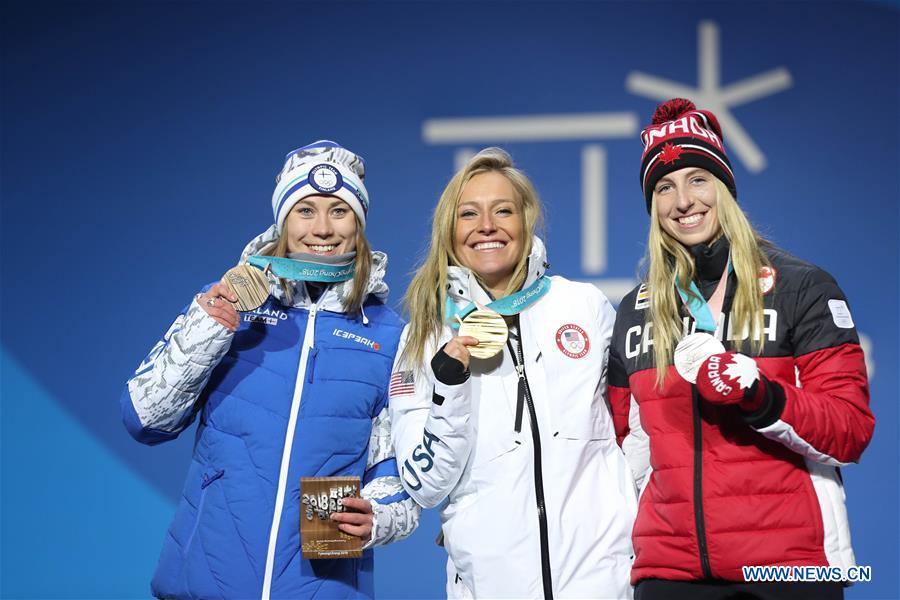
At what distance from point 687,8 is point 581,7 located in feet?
1.43

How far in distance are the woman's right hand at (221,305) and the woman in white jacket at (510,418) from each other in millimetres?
395

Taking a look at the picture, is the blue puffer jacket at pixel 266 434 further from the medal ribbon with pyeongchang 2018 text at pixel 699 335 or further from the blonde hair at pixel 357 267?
the medal ribbon with pyeongchang 2018 text at pixel 699 335

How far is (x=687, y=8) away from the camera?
12.7ft

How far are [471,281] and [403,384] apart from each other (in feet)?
0.95

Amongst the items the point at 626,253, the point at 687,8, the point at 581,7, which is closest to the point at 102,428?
the point at 626,253

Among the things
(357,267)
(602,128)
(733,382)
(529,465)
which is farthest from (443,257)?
(602,128)

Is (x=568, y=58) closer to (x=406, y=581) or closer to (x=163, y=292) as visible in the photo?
(x=163, y=292)

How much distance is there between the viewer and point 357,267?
7.46 feet

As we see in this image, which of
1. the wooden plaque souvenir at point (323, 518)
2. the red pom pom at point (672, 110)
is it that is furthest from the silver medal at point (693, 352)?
the wooden plaque souvenir at point (323, 518)

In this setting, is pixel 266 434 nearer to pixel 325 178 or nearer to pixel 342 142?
pixel 325 178

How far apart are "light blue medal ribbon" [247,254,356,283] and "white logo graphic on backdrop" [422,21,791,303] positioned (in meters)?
1.84

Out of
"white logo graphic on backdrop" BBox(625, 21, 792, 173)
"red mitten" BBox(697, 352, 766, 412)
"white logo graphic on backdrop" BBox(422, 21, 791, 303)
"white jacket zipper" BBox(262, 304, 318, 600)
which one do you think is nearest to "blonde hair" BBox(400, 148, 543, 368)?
"white jacket zipper" BBox(262, 304, 318, 600)

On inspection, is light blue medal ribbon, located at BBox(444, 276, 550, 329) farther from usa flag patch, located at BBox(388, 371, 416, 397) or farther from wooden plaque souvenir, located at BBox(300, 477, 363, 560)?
wooden plaque souvenir, located at BBox(300, 477, 363, 560)

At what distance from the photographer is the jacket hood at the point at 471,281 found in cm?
219
